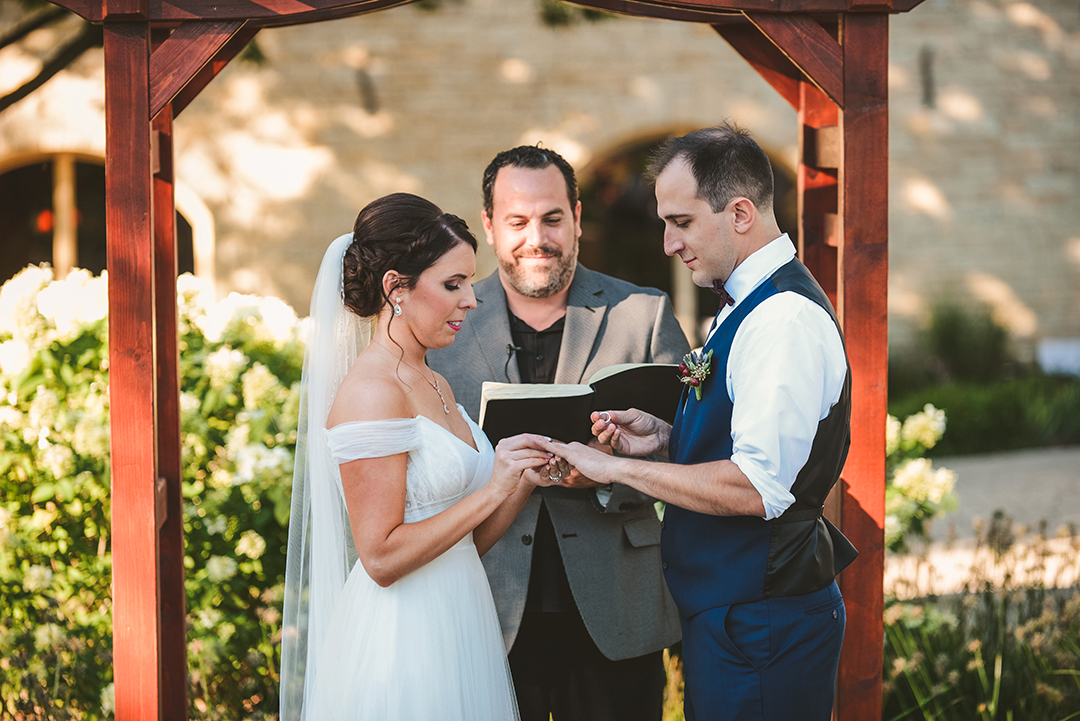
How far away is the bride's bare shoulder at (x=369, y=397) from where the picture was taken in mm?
2133

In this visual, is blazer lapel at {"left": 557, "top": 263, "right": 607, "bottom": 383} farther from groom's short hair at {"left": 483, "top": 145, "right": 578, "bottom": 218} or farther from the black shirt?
groom's short hair at {"left": 483, "top": 145, "right": 578, "bottom": 218}

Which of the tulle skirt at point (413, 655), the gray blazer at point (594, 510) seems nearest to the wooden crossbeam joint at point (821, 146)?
the gray blazer at point (594, 510)

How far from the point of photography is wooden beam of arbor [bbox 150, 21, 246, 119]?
252 cm

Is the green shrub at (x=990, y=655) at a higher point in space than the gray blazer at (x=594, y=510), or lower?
lower

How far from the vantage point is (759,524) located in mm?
2115

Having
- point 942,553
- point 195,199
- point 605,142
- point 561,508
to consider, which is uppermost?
point 605,142

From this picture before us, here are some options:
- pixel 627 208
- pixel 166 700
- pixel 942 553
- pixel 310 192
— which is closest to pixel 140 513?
pixel 166 700

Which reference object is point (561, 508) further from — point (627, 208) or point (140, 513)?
point (627, 208)

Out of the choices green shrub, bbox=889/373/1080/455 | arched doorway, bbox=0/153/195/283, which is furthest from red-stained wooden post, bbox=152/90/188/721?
green shrub, bbox=889/373/1080/455

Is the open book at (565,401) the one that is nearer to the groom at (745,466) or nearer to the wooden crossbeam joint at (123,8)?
the groom at (745,466)

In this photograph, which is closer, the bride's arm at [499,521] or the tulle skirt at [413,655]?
the tulle skirt at [413,655]

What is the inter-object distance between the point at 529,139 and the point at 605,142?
2.49 ft

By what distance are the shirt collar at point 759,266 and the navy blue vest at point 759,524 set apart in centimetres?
2

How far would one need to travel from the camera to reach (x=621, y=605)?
2.67 metres
